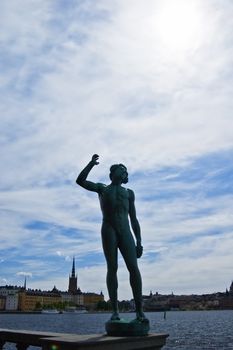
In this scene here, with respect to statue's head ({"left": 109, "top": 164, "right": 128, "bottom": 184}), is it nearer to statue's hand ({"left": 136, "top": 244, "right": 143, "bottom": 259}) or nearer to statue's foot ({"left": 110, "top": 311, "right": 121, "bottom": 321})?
statue's hand ({"left": 136, "top": 244, "right": 143, "bottom": 259})

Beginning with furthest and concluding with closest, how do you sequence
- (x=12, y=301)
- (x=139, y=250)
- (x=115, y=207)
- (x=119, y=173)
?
(x=12, y=301), (x=119, y=173), (x=139, y=250), (x=115, y=207)

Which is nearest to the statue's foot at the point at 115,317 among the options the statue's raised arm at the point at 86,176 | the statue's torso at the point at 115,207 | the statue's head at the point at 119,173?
the statue's torso at the point at 115,207

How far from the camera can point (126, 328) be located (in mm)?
7777

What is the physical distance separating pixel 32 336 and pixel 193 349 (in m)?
29.9

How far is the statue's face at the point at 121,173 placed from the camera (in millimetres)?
9031

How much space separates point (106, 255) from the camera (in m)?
8.59

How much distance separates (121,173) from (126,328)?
9.10ft

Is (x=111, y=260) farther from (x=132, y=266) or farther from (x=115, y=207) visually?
(x=115, y=207)

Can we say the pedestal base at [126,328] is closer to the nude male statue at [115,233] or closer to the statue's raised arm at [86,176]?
the nude male statue at [115,233]

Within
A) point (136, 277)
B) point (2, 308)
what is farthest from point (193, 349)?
point (2, 308)

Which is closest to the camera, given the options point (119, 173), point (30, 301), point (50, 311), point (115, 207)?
point (115, 207)

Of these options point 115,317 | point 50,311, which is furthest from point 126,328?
point 50,311

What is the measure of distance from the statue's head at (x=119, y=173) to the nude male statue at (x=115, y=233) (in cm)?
2

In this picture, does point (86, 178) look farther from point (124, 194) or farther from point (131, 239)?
point (131, 239)
